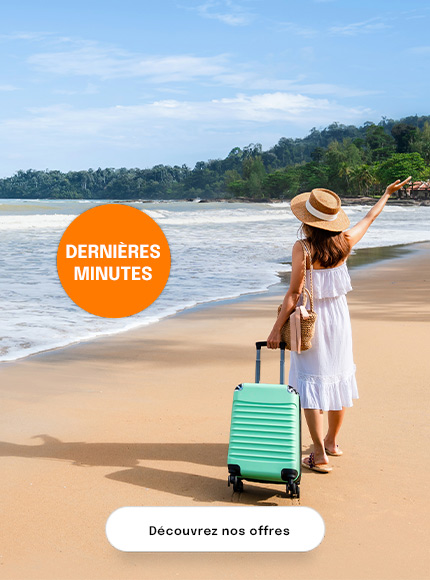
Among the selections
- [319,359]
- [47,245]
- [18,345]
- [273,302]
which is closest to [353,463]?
[319,359]

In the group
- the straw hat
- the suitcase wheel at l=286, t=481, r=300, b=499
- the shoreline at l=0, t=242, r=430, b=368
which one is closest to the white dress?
the straw hat

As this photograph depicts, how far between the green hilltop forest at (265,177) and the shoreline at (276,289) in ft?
332

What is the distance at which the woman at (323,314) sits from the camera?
3520 millimetres

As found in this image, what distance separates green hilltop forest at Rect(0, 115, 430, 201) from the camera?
125 m

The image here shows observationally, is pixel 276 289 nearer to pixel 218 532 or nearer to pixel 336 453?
pixel 336 453

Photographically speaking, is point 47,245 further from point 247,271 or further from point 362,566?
point 362,566

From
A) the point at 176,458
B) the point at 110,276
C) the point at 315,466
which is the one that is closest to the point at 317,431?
the point at 315,466

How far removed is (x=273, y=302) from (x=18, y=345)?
4021mm

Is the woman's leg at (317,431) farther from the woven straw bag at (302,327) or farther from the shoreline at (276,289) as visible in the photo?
the shoreline at (276,289)

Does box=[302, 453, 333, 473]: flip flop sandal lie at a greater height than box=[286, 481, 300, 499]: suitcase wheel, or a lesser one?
lesser

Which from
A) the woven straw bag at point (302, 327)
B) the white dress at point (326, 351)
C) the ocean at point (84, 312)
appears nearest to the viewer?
the woven straw bag at point (302, 327)

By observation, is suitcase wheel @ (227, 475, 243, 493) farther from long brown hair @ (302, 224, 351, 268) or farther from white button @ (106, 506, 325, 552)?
long brown hair @ (302, 224, 351, 268)

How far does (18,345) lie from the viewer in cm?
695

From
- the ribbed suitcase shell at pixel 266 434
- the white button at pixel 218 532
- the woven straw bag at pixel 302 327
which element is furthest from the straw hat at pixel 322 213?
the white button at pixel 218 532
